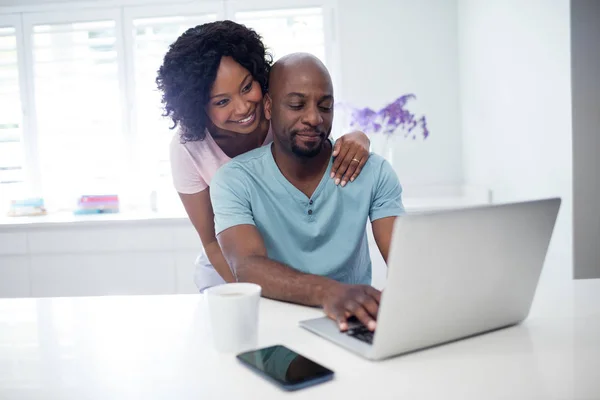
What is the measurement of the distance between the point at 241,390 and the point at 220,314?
142mm

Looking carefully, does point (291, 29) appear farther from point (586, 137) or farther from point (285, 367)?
point (285, 367)

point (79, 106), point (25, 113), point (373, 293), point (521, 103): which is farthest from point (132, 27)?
point (373, 293)

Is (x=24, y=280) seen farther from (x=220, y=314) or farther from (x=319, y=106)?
(x=220, y=314)

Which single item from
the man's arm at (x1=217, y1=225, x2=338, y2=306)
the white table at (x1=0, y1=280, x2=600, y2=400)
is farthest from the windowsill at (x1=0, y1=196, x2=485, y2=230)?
the white table at (x1=0, y1=280, x2=600, y2=400)

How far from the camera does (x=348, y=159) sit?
1.38m

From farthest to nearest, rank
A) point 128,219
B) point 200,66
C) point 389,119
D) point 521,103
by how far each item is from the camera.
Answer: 1. point 389,119
2. point 128,219
3. point 521,103
4. point 200,66

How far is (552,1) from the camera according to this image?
1.67 metres

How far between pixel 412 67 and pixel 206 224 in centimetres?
185

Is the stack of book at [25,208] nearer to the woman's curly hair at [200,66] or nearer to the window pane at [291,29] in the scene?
the window pane at [291,29]

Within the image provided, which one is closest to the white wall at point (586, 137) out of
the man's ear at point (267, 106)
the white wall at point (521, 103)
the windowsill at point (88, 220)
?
the white wall at point (521, 103)

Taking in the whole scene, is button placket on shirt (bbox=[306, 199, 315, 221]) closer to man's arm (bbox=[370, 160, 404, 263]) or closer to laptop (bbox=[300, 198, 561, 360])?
man's arm (bbox=[370, 160, 404, 263])

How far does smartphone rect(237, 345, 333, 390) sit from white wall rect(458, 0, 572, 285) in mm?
682

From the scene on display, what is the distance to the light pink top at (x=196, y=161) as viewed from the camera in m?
1.65

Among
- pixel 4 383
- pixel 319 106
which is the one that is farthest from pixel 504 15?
pixel 4 383
